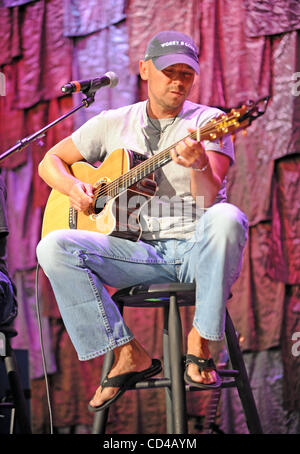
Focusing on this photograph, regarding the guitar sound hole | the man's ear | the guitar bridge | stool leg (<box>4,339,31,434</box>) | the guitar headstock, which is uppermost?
the man's ear

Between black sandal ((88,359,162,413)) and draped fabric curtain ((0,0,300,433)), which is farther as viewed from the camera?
draped fabric curtain ((0,0,300,433))

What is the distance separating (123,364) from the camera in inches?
71.1

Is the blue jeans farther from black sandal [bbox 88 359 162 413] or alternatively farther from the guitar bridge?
the guitar bridge

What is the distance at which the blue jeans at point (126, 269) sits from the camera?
65.7 inches

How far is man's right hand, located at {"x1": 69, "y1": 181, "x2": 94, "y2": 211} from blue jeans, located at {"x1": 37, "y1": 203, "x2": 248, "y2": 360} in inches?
6.3

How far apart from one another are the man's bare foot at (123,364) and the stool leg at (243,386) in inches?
12.5

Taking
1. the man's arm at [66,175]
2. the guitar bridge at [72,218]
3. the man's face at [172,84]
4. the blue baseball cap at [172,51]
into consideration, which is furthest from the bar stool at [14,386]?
the blue baseball cap at [172,51]

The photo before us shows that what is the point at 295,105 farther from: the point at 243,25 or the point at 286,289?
the point at 286,289

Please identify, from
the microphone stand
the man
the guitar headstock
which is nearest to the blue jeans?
the man

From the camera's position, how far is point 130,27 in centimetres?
302

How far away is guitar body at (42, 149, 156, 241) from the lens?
2.02m

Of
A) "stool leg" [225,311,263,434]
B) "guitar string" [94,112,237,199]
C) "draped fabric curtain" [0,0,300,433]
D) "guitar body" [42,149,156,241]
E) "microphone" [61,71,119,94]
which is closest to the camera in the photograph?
"guitar string" [94,112,237,199]

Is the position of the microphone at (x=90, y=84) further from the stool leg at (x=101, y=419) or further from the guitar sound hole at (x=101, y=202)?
the stool leg at (x=101, y=419)

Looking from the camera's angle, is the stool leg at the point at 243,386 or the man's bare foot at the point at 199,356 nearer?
the man's bare foot at the point at 199,356
